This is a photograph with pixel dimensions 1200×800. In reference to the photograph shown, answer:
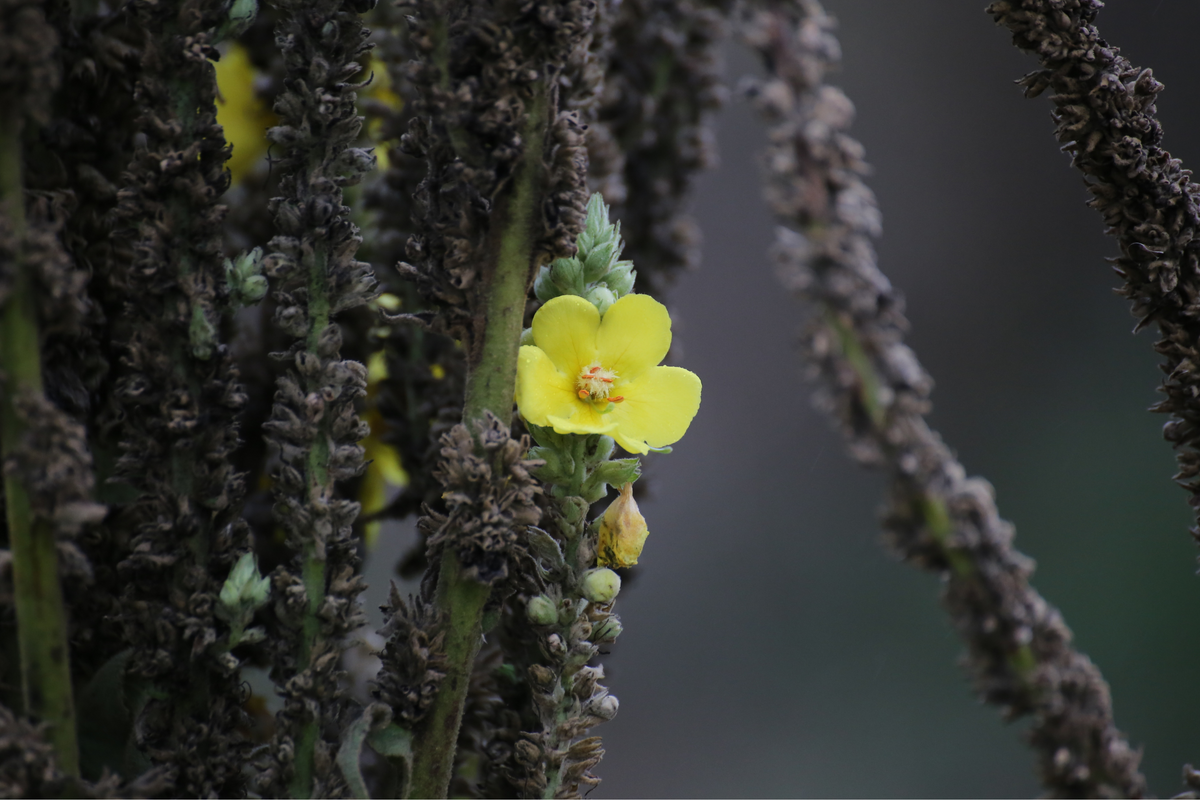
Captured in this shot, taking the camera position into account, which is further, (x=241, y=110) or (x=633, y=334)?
(x=241, y=110)

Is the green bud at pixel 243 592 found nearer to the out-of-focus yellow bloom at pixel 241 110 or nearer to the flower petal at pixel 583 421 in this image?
the flower petal at pixel 583 421

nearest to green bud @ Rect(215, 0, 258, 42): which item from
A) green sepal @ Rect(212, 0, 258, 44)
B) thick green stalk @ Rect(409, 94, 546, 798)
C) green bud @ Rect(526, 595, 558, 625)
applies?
green sepal @ Rect(212, 0, 258, 44)

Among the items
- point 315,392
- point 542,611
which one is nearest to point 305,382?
point 315,392

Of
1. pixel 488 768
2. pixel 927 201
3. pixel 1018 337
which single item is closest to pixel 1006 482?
pixel 1018 337

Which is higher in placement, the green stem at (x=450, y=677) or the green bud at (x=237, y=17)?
the green bud at (x=237, y=17)

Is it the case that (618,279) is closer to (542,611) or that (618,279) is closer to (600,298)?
(600,298)

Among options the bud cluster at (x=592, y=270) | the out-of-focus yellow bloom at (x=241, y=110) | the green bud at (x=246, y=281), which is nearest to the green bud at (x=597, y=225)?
the bud cluster at (x=592, y=270)
